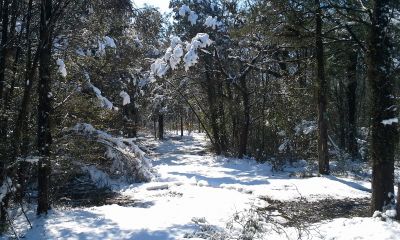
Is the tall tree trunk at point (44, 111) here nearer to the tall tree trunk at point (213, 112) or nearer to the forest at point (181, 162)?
the forest at point (181, 162)

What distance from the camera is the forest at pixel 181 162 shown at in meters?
7.97

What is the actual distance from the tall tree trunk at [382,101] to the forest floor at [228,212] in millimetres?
842

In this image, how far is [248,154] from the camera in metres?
22.4

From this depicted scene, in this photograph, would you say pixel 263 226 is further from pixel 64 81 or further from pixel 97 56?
pixel 97 56

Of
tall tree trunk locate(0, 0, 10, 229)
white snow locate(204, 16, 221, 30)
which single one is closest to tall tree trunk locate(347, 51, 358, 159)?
white snow locate(204, 16, 221, 30)

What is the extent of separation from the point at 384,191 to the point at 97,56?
923 cm

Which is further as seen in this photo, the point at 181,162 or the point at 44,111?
the point at 181,162

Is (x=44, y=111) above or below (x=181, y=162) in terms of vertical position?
above

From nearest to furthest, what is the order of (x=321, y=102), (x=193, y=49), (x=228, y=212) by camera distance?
(x=228, y=212)
(x=321, y=102)
(x=193, y=49)

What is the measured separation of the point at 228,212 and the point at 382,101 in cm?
381

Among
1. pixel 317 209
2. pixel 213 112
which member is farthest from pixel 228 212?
pixel 213 112

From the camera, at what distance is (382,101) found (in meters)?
7.94

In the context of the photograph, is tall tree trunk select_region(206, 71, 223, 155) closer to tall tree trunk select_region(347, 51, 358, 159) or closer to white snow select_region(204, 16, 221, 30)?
white snow select_region(204, 16, 221, 30)

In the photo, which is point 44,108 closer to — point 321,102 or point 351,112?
point 321,102
